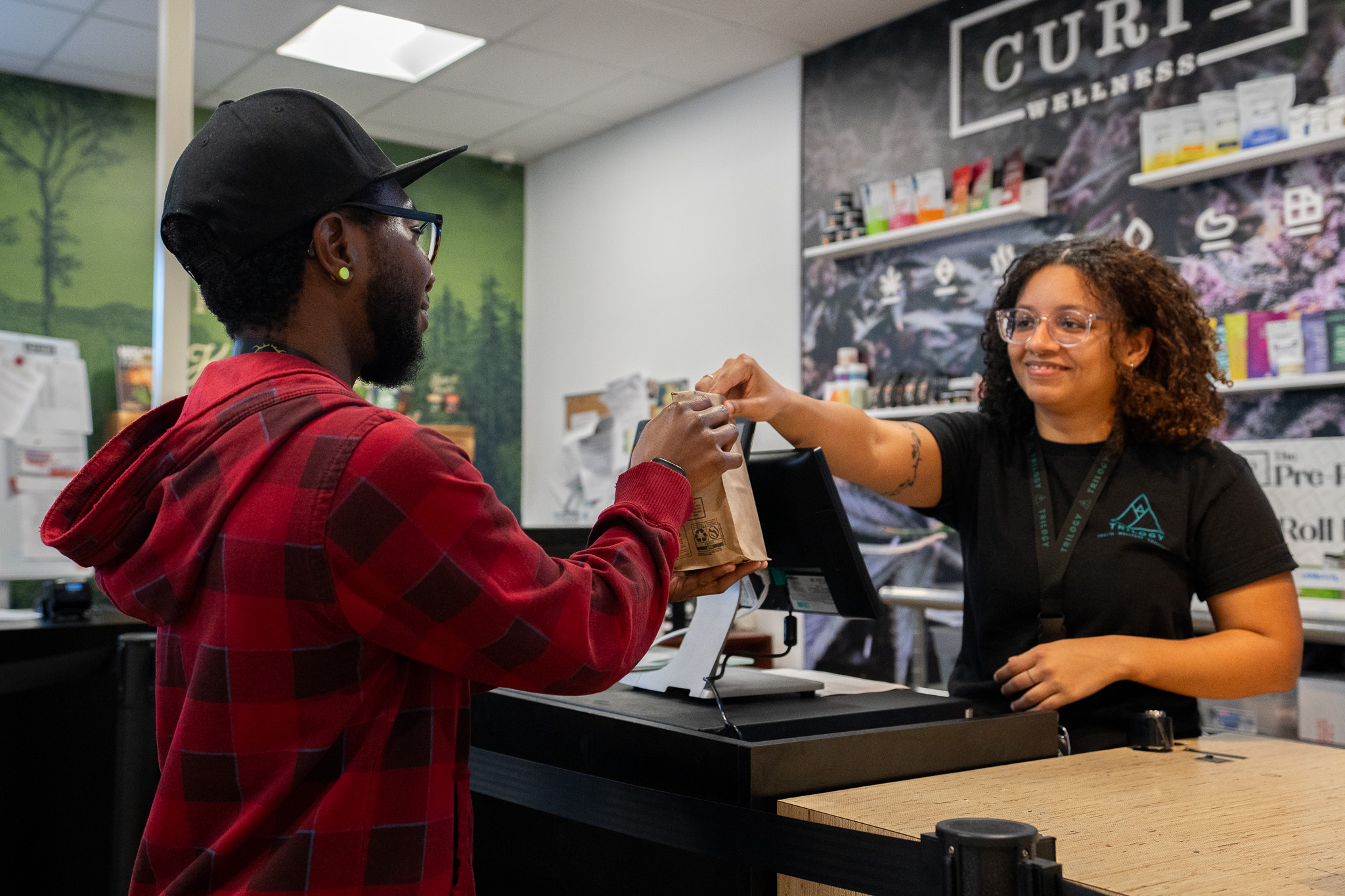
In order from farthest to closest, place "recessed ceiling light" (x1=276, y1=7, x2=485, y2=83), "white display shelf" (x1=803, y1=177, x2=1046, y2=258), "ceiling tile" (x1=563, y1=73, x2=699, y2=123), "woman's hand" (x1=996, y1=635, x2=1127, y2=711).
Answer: "ceiling tile" (x1=563, y1=73, x2=699, y2=123) → "recessed ceiling light" (x1=276, y1=7, x2=485, y2=83) → "white display shelf" (x1=803, y1=177, x2=1046, y2=258) → "woman's hand" (x1=996, y1=635, x2=1127, y2=711)

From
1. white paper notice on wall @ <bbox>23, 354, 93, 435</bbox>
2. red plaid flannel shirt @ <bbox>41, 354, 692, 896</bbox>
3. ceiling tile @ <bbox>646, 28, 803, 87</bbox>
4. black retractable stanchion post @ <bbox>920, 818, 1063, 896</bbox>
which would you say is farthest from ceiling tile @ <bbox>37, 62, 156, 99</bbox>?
black retractable stanchion post @ <bbox>920, 818, 1063, 896</bbox>


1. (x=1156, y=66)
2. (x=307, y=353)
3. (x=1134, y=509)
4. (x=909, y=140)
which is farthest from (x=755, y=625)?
(x=307, y=353)

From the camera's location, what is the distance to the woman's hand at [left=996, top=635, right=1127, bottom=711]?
165 centimetres

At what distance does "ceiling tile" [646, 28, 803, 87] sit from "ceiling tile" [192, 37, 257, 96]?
6.20ft

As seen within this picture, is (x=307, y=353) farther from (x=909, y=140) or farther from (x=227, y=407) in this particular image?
(x=909, y=140)

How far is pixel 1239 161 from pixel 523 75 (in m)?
3.29

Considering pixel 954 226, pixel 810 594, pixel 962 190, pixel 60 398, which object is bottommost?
pixel 810 594

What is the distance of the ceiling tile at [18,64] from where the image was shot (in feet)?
17.4

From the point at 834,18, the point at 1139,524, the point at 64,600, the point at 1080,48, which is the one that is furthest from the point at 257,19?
the point at 1139,524

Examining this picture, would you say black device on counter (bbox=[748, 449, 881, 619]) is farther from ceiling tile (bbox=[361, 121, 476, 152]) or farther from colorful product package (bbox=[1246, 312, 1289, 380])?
ceiling tile (bbox=[361, 121, 476, 152])

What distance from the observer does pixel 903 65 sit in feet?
15.9

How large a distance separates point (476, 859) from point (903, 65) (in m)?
4.04

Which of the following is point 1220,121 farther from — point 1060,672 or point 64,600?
point 64,600

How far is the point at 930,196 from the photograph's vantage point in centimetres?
456
